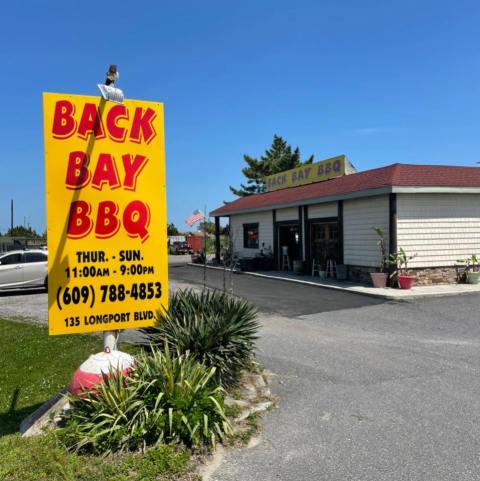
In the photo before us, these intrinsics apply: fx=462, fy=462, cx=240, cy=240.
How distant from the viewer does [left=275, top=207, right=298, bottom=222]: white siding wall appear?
2208 centimetres

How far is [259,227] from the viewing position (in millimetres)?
25734

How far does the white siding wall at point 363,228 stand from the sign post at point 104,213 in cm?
1221

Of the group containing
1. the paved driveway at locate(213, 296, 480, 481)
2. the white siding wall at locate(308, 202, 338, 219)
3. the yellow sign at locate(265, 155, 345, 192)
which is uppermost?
the yellow sign at locate(265, 155, 345, 192)

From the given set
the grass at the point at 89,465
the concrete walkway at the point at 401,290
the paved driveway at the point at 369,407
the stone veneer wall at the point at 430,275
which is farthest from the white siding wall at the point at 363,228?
the grass at the point at 89,465

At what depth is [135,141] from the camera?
16.9ft

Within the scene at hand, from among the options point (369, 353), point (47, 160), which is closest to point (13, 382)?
point (47, 160)

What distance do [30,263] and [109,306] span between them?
13250mm

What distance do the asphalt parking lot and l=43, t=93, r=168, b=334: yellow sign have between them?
2010mm

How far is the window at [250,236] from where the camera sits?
26.3 meters

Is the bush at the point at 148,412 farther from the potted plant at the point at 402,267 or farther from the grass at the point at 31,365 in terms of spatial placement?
the potted plant at the point at 402,267

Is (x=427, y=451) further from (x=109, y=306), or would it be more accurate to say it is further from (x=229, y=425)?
(x=109, y=306)

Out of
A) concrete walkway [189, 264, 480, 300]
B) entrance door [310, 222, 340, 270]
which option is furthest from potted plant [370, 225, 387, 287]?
entrance door [310, 222, 340, 270]

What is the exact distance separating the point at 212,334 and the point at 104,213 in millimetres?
1920

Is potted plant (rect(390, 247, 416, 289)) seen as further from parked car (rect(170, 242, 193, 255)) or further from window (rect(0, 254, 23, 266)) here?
parked car (rect(170, 242, 193, 255))
